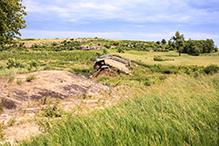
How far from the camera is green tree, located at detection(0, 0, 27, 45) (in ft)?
43.6

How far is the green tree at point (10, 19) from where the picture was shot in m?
13.3

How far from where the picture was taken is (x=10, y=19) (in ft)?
48.6

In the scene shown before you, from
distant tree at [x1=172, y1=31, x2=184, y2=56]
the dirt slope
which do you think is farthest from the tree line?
the dirt slope

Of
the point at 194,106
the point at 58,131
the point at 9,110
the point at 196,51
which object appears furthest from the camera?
the point at 196,51

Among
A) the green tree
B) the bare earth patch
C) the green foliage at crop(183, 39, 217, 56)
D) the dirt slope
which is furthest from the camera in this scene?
the green foliage at crop(183, 39, 217, 56)

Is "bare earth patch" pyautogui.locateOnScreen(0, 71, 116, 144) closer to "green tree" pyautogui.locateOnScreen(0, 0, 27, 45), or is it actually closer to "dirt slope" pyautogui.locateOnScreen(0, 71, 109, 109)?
"dirt slope" pyautogui.locateOnScreen(0, 71, 109, 109)

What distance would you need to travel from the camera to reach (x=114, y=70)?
1705 centimetres

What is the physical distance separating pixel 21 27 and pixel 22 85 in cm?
850

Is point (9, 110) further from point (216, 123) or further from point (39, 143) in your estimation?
point (216, 123)

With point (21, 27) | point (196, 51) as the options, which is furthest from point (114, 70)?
point (196, 51)

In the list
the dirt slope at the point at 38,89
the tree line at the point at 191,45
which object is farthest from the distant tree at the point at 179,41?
the dirt slope at the point at 38,89

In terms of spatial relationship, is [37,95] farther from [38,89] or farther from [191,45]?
[191,45]

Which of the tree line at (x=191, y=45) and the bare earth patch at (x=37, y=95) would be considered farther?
the tree line at (x=191, y=45)

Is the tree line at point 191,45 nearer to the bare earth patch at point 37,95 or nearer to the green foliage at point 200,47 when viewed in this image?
the green foliage at point 200,47
